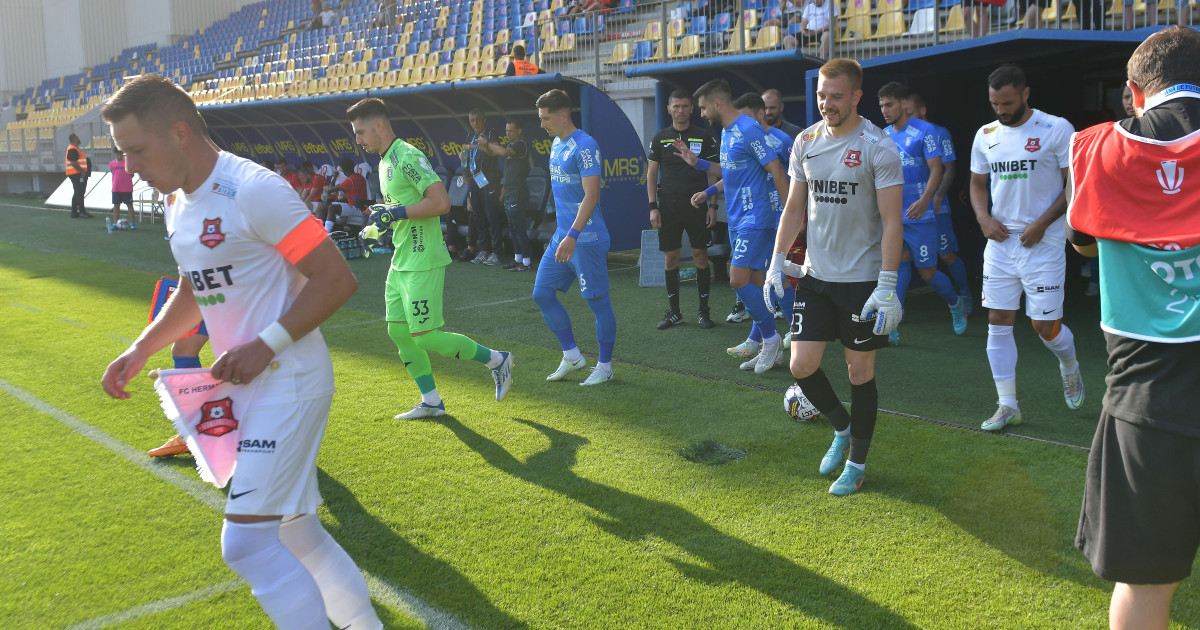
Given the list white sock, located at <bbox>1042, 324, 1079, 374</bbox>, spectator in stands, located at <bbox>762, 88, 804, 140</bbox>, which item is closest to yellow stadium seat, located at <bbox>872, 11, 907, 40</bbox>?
spectator in stands, located at <bbox>762, 88, 804, 140</bbox>

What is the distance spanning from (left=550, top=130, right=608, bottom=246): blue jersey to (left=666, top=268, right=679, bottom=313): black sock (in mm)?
2015

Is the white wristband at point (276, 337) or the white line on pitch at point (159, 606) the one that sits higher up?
the white wristband at point (276, 337)

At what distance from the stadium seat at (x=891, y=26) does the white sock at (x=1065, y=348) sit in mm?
7187

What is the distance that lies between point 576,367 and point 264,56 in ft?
84.9

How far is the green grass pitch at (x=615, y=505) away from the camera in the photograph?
10.5 ft

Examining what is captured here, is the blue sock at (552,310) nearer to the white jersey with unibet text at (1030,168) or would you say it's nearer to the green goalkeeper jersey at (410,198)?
→ the green goalkeeper jersey at (410,198)

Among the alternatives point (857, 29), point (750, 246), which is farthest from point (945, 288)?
point (857, 29)

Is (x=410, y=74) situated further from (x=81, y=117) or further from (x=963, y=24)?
(x=81, y=117)

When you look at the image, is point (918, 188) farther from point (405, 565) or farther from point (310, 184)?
point (310, 184)

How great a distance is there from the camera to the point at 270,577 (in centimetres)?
238

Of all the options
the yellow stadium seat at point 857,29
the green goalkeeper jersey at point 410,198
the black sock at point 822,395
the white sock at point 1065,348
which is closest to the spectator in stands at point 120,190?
the yellow stadium seat at point 857,29

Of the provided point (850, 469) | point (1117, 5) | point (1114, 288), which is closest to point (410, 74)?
point (1117, 5)

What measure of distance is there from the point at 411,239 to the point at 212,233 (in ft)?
9.37

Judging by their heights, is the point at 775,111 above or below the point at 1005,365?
above
